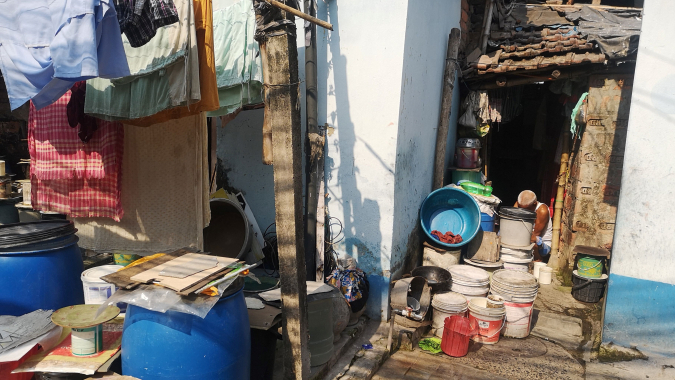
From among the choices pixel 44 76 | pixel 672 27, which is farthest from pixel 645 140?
pixel 44 76

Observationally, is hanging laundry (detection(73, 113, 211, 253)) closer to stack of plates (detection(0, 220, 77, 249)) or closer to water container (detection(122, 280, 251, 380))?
stack of plates (detection(0, 220, 77, 249))

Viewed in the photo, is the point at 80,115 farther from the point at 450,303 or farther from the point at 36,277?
the point at 450,303

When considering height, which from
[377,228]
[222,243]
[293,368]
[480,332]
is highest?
[377,228]

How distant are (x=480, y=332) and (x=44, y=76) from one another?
492 cm

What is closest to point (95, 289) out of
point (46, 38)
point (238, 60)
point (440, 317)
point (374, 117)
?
point (46, 38)

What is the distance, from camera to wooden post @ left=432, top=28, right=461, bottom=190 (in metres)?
6.21

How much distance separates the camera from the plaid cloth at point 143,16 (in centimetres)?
287

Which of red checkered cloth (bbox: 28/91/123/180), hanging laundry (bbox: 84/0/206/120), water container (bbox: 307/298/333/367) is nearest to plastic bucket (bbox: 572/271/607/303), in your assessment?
water container (bbox: 307/298/333/367)

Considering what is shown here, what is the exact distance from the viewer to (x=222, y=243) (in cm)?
566

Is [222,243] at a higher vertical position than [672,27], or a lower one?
lower

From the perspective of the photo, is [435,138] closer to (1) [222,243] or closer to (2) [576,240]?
(2) [576,240]

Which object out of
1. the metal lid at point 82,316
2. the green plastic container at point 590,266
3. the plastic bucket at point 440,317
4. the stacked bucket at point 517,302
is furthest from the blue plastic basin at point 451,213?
the metal lid at point 82,316

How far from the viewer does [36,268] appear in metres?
3.19

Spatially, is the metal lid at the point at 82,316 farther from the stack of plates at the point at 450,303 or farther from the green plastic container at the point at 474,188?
the green plastic container at the point at 474,188
